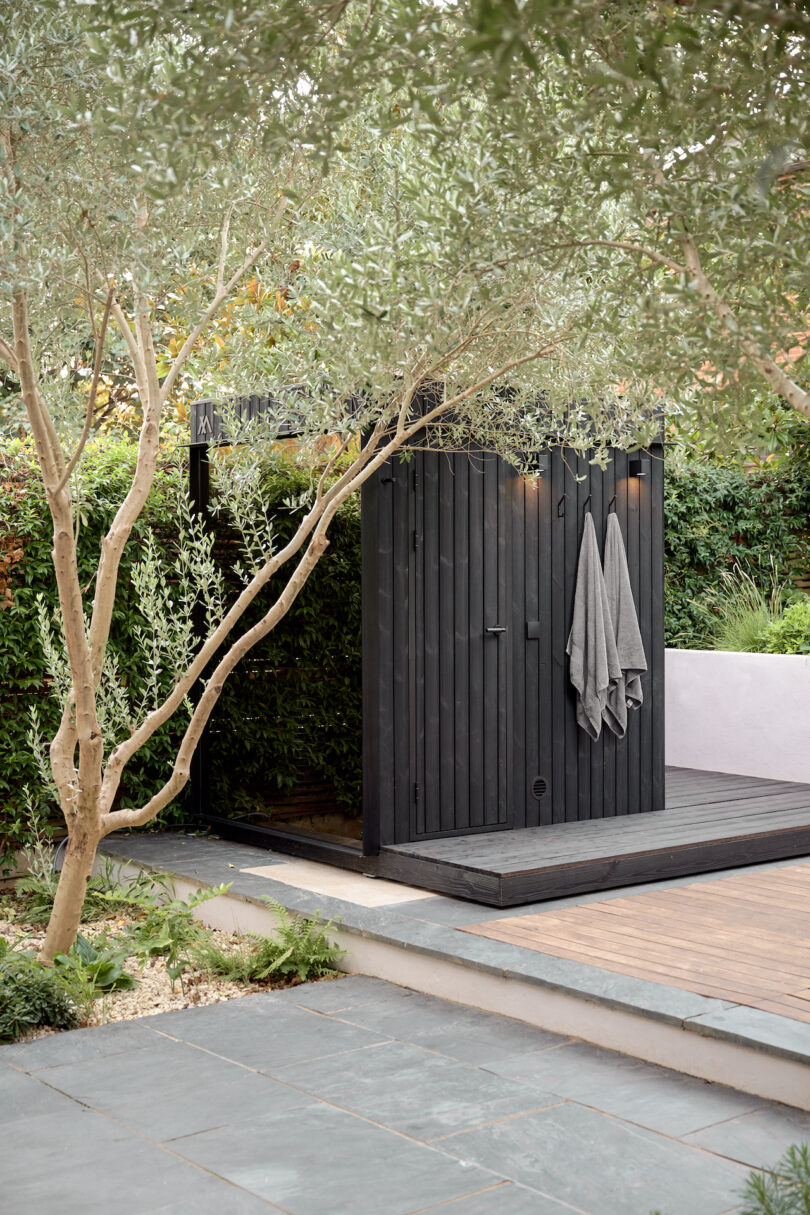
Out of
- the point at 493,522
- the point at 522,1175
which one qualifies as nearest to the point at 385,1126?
the point at 522,1175

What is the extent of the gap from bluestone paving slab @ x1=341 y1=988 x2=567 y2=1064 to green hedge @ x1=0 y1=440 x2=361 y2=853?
2688 millimetres

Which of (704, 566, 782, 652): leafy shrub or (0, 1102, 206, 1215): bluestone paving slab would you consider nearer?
(0, 1102, 206, 1215): bluestone paving slab

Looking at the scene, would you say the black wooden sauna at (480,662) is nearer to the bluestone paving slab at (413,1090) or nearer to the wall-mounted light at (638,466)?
the wall-mounted light at (638,466)

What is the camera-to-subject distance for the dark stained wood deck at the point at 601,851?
5.51 metres

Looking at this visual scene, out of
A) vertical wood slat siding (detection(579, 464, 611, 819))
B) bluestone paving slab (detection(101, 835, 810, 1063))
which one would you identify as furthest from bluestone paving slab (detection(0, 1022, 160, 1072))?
vertical wood slat siding (detection(579, 464, 611, 819))

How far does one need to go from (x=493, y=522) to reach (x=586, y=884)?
1.99 meters

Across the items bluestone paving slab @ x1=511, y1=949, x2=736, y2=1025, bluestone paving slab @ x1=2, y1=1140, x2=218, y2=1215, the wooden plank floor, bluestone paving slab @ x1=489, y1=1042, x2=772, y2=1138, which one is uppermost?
bluestone paving slab @ x1=511, y1=949, x2=736, y2=1025

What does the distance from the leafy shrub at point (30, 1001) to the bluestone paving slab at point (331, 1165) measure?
119 centimetres

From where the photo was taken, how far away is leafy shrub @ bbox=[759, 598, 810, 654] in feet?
29.3

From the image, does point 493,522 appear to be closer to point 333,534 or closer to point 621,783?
point 333,534

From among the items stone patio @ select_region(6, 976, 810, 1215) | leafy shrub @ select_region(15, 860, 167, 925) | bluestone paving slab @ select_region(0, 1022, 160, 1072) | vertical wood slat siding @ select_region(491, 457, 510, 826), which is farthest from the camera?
vertical wood slat siding @ select_region(491, 457, 510, 826)

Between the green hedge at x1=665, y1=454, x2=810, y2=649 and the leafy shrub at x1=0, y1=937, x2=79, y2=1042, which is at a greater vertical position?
the green hedge at x1=665, y1=454, x2=810, y2=649

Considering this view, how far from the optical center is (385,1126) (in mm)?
3529

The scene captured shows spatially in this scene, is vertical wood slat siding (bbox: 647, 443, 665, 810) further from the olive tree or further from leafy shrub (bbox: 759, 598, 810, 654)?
leafy shrub (bbox: 759, 598, 810, 654)
